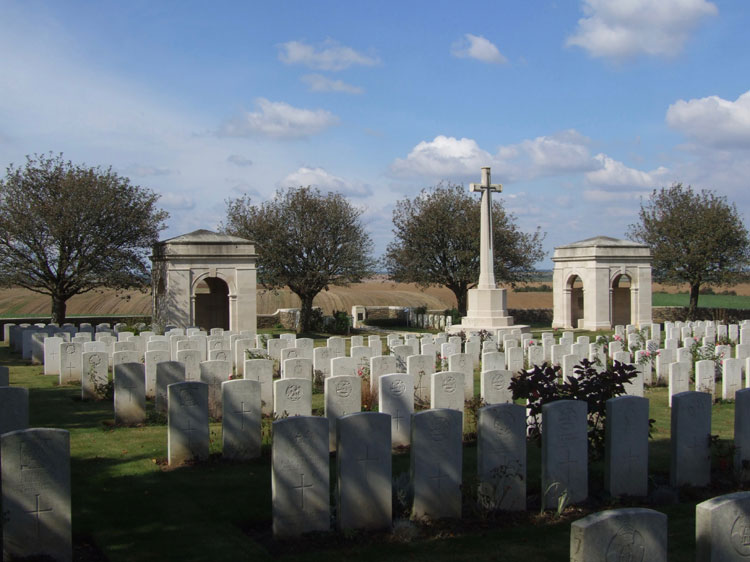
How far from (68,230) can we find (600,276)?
22.6 m

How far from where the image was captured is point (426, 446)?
6438 mm

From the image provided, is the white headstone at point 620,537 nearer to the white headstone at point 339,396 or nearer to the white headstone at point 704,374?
the white headstone at point 339,396

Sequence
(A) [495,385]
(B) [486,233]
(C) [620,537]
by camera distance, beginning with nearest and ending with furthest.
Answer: (C) [620,537] < (A) [495,385] < (B) [486,233]

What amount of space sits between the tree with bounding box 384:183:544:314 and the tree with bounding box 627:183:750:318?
6.11 m

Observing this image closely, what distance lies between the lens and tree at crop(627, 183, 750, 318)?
110 ft

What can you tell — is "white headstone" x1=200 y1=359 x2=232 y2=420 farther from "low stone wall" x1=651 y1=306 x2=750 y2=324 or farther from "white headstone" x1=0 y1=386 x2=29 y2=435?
"low stone wall" x1=651 y1=306 x2=750 y2=324

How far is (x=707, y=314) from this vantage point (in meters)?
35.9

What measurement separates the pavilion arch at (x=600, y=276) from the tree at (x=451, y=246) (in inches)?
89.1

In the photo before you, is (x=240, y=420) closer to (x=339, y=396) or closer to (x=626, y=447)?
(x=339, y=396)

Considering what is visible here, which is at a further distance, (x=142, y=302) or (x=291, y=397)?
(x=142, y=302)

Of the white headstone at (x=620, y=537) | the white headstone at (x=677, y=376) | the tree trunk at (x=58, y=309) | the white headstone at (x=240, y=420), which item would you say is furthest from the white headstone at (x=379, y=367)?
the tree trunk at (x=58, y=309)

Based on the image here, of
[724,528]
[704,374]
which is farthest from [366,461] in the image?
[704,374]

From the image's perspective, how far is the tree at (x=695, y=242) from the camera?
33469 mm

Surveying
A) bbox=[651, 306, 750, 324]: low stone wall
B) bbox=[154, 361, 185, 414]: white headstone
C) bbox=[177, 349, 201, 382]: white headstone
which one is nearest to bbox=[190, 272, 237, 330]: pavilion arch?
bbox=[177, 349, 201, 382]: white headstone
